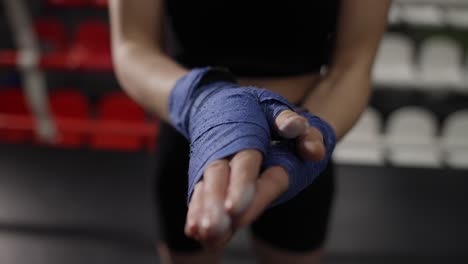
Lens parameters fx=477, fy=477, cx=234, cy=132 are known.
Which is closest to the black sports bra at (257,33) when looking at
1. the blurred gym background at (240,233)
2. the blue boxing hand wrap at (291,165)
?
the blue boxing hand wrap at (291,165)

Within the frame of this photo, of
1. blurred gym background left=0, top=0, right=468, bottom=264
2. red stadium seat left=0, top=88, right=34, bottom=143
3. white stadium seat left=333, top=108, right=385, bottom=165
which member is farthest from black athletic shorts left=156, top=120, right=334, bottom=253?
red stadium seat left=0, top=88, right=34, bottom=143

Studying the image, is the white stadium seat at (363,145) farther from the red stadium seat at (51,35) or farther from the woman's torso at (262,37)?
the red stadium seat at (51,35)

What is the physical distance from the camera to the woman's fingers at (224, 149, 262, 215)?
0.28 meters

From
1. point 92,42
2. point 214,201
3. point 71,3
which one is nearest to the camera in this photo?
point 214,201

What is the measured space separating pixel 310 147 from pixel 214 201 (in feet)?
0.28

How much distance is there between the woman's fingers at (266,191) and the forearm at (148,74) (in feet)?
0.65

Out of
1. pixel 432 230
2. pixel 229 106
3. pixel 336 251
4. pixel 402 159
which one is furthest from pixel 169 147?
pixel 402 159

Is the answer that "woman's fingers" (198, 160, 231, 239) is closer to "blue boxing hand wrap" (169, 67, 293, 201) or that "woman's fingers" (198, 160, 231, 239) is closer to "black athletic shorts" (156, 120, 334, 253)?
"blue boxing hand wrap" (169, 67, 293, 201)

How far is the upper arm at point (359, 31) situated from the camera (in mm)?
547

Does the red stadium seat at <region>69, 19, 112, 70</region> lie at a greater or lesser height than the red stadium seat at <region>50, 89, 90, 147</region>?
greater

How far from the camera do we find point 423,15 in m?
2.00

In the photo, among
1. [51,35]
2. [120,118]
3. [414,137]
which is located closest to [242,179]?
[414,137]

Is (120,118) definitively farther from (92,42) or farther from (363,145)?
(363,145)

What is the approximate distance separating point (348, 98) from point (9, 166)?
129cm
